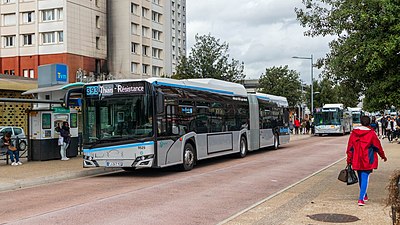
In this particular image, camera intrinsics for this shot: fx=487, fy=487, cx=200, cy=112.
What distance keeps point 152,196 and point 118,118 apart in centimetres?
430

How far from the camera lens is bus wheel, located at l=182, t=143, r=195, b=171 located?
16766 mm

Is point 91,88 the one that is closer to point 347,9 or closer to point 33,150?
point 33,150

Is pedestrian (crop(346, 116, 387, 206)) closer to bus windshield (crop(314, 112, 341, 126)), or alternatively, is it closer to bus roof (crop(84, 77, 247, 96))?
bus roof (crop(84, 77, 247, 96))

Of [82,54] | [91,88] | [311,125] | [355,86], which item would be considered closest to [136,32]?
[82,54]

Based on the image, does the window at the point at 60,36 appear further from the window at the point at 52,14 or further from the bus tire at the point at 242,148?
the bus tire at the point at 242,148

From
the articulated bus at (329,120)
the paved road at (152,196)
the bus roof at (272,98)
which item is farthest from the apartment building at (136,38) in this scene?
the paved road at (152,196)

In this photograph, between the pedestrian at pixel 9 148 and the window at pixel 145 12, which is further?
the window at pixel 145 12

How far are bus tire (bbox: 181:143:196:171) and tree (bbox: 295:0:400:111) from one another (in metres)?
6.88

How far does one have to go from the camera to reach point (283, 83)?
5400 cm

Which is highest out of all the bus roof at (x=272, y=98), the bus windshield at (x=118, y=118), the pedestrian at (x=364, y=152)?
the bus roof at (x=272, y=98)

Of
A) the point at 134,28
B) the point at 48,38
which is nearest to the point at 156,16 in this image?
the point at 134,28

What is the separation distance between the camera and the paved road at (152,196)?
8977 mm

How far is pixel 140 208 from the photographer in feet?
32.2

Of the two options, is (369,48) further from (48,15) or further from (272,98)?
(48,15)
